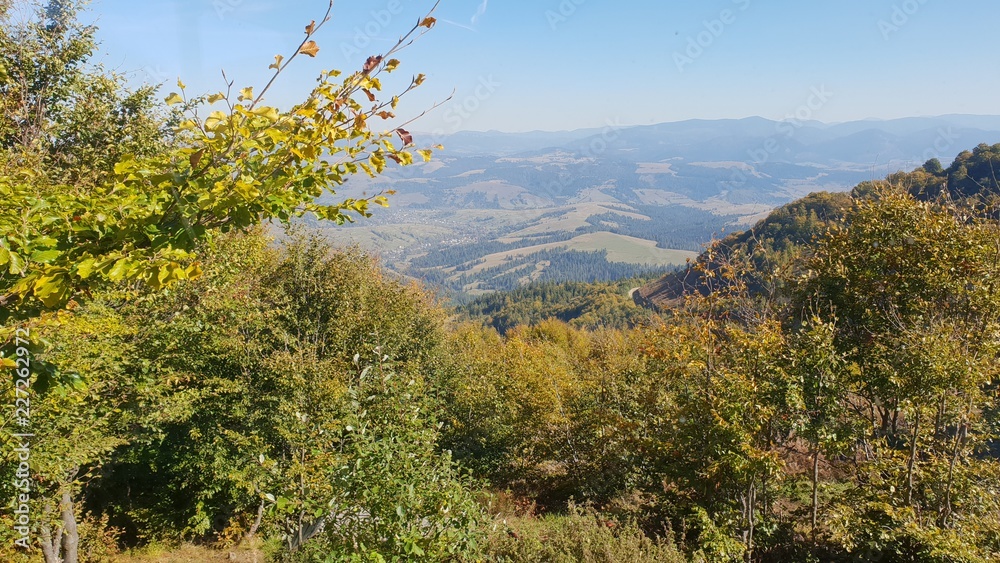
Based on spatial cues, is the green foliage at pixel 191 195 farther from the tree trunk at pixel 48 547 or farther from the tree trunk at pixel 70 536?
the tree trunk at pixel 70 536

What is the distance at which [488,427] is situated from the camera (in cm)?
1786

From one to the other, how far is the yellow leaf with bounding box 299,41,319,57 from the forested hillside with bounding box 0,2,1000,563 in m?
0.18

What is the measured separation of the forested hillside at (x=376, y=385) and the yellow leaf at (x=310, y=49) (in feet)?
0.58

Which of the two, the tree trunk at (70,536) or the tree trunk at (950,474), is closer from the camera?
the tree trunk at (950,474)

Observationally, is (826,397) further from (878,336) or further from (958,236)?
(958,236)

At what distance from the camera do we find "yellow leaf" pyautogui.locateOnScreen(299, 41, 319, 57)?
8.05 ft

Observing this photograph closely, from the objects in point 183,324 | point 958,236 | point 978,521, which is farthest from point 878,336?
point 183,324

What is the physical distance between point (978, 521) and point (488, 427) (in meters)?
13.0

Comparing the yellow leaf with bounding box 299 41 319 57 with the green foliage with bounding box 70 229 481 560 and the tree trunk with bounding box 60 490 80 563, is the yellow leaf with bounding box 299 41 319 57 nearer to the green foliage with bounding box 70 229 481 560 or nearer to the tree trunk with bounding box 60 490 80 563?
the green foliage with bounding box 70 229 481 560

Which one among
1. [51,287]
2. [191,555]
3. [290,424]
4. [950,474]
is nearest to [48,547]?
[191,555]

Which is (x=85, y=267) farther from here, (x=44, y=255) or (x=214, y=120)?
(x=214, y=120)

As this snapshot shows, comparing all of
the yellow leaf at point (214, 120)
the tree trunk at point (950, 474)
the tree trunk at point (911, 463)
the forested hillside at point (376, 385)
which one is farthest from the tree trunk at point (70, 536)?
the tree trunk at point (950, 474)

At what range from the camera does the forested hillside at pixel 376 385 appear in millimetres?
2576

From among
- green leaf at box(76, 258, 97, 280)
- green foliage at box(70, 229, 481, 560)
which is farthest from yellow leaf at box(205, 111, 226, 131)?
green foliage at box(70, 229, 481, 560)
